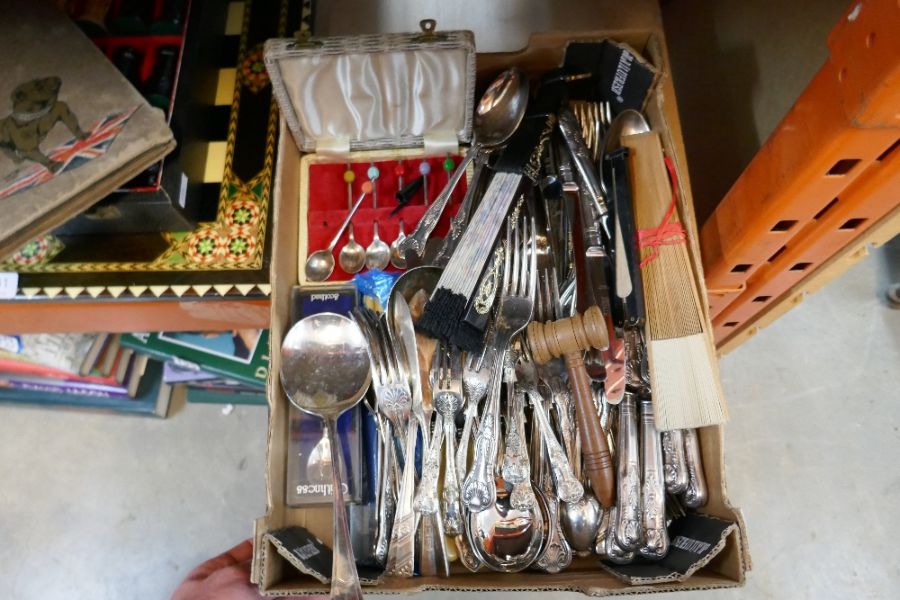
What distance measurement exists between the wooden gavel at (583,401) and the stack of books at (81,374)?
39.5 inches

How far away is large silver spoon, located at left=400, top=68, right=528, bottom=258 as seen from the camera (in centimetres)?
90

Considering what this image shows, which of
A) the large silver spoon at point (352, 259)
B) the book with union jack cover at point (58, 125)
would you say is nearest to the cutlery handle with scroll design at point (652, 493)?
the large silver spoon at point (352, 259)

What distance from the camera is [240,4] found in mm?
1145

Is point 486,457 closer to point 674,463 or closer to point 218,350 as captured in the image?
point 674,463

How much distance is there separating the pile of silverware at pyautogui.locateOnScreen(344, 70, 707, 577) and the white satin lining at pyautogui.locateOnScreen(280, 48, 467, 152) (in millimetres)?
143

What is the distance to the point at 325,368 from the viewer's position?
812mm

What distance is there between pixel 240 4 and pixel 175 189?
18.8 inches

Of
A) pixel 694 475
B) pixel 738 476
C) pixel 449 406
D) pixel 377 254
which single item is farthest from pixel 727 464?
pixel 377 254

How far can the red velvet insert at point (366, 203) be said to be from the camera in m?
0.95

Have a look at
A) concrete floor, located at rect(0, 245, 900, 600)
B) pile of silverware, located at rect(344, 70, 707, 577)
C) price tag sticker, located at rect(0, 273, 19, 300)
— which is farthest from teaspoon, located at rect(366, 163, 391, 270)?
concrete floor, located at rect(0, 245, 900, 600)

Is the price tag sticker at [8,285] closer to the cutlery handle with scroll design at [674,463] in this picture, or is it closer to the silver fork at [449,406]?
the silver fork at [449,406]

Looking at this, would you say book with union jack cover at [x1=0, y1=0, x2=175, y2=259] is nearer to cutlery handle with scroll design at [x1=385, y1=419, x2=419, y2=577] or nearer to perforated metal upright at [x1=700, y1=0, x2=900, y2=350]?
cutlery handle with scroll design at [x1=385, y1=419, x2=419, y2=577]

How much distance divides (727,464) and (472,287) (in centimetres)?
80

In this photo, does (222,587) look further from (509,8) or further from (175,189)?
(509,8)
